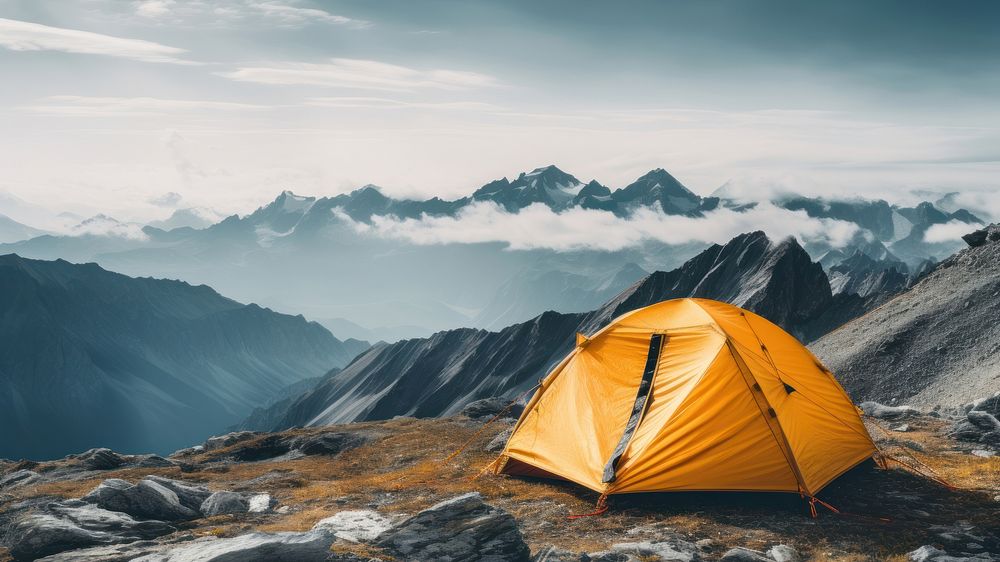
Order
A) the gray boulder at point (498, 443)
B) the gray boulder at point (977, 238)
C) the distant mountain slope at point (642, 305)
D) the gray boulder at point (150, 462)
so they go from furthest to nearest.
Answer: the distant mountain slope at point (642, 305) < the gray boulder at point (977, 238) < the gray boulder at point (150, 462) < the gray boulder at point (498, 443)

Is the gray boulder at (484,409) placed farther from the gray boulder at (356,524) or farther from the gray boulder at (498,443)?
the gray boulder at (356,524)

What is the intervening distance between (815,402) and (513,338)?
16487 centimetres

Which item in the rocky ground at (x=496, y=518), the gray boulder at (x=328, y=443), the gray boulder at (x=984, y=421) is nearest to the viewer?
the rocky ground at (x=496, y=518)

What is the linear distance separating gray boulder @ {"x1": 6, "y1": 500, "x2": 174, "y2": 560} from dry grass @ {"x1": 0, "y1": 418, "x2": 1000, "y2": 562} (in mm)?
1505

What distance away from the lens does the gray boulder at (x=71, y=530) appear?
14.0 metres

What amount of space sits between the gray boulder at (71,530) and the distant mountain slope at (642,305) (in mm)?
109832

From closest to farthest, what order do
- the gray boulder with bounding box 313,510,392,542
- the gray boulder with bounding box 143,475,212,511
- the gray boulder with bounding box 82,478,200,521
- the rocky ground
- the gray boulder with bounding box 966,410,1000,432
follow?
the rocky ground
the gray boulder with bounding box 313,510,392,542
the gray boulder with bounding box 82,478,200,521
the gray boulder with bounding box 143,475,212,511
the gray boulder with bounding box 966,410,1000,432

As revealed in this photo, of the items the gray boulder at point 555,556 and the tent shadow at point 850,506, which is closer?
the gray boulder at point 555,556

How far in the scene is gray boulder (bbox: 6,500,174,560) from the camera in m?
14.0

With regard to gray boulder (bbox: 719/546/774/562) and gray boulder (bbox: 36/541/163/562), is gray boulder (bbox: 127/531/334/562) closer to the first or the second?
gray boulder (bbox: 36/541/163/562)

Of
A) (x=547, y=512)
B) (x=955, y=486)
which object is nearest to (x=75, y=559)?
(x=547, y=512)

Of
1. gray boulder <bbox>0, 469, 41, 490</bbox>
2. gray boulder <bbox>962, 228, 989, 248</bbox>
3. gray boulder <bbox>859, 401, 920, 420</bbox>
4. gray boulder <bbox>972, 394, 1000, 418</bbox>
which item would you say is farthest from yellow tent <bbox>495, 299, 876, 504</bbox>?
gray boulder <bbox>962, 228, 989, 248</bbox>

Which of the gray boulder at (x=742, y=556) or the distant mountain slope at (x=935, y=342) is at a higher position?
the gray boulder at (x=742, y=556)

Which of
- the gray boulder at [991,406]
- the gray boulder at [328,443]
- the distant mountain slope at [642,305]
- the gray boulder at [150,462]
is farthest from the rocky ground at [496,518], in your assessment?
the distant mountain slope at [642,305]
